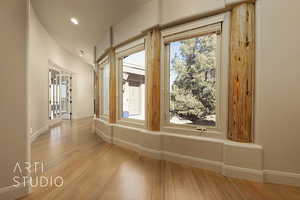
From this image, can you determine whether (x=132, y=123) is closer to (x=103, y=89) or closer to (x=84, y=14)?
(x=103, y=89)

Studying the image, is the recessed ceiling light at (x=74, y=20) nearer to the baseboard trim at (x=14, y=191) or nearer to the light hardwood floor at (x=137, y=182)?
the light hardwood floor at (x=137, y=182)

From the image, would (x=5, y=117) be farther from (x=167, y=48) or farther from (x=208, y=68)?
(x=208, y=68)

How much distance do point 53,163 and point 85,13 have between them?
9.46 ft

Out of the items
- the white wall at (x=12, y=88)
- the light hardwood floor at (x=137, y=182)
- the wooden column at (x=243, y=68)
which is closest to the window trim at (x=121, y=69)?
the light hardwood floor at (x=137, y=182)

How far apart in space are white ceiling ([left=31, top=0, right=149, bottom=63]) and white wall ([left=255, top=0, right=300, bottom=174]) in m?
1.94

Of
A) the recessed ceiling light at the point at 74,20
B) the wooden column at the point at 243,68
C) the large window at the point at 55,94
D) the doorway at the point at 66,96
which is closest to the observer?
the wooden column at the point at 243,68

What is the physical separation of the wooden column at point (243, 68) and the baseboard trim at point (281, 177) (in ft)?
1.41

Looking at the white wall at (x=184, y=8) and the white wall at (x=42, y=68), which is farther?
the white wall at (x=42, y=68)

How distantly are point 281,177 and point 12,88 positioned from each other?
310 centimetres

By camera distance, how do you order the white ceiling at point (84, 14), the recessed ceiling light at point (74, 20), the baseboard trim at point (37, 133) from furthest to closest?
the baseboard trim at point (37, 133) < the recessed ceiling light at point (74, 20) < the white ceiling at point (84, 14)

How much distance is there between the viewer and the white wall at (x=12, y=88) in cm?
140

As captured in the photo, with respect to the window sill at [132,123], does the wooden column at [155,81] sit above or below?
above

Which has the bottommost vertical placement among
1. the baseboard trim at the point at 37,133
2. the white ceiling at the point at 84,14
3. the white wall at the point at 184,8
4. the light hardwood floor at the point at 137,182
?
the light hardwood floor at the point at 137,182

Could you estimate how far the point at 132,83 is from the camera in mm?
3379
